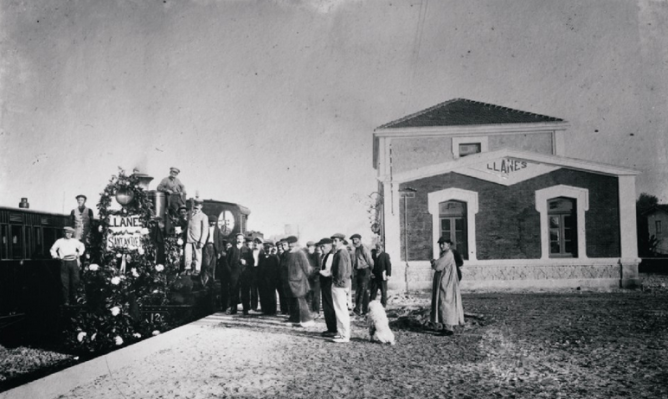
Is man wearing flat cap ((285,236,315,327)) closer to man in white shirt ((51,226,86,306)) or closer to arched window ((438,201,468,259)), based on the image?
man in white shirt ((51,226,86,306))

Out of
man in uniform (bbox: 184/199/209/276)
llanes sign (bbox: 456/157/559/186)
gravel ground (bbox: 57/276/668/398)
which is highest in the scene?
llanes sign (bbox: 456/157/559/186)

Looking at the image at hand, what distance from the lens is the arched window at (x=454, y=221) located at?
16484mm

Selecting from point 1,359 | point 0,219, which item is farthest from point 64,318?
point 0,219

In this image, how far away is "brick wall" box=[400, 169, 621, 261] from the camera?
15.9 meters

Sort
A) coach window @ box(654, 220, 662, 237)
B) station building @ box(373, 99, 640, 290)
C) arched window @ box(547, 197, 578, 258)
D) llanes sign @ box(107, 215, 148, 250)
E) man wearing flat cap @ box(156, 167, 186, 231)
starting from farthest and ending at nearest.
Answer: coach window @ box(654, 220, 662, 237)
arched window @ box(547, 197, 578, 258)
station building @ box(373, 99, 640, 290)
man wearing flat cap @ box(156, 167, 186, 231)
llanes sign @ box(107, 215, 148, 250)

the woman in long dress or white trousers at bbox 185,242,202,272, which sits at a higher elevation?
white trousers at bbox 185,242,202,272

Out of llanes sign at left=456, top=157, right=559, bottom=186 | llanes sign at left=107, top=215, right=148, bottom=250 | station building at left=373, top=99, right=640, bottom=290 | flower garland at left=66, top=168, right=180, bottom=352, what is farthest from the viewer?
llanes sign at left=456, top=157, right=559, bottom=186

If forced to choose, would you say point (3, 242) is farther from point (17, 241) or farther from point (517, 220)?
point (517, 220)

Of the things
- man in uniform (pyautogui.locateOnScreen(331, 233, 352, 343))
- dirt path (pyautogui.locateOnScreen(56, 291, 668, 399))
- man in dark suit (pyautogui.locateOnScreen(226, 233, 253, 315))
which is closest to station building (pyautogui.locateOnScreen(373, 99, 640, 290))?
man in dark suit (pyautogui.locateOnScreen(226, 233, 253, 315))

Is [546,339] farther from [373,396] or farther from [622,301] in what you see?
[622,301]

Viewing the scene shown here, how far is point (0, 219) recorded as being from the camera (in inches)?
368

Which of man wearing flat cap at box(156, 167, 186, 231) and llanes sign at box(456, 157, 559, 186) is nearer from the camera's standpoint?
man wearing flat cap at box(156, 167, 186, 231)

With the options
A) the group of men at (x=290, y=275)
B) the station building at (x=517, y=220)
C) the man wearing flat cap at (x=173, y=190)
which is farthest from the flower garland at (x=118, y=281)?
the station building at (x=517, y=220)

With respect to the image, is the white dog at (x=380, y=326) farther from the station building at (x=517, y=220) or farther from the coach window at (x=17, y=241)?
the station building at (x=517, y=220)
